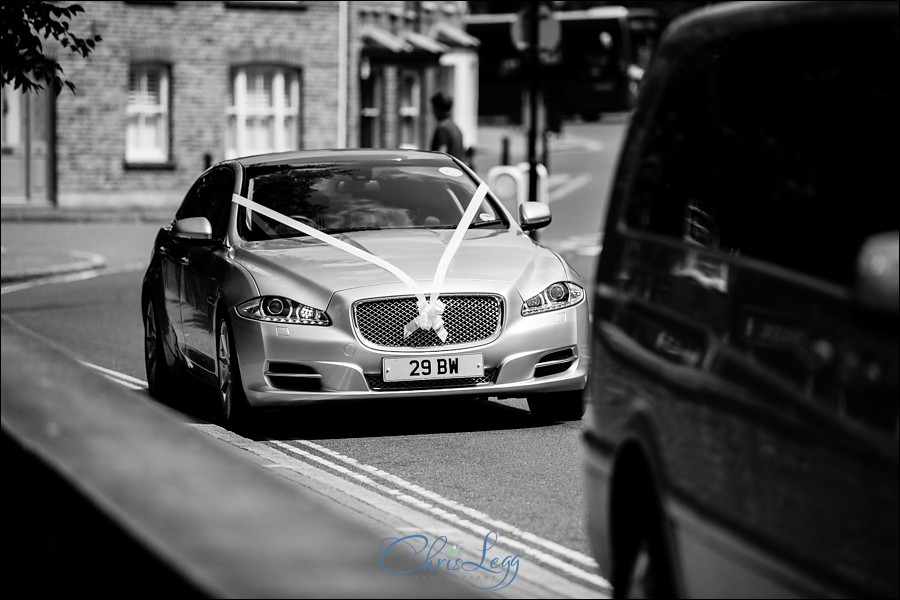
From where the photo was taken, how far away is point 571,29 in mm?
60875

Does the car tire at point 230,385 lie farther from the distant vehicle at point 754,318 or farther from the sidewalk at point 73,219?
the sidewalk at point 73,219

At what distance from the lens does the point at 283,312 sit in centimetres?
974

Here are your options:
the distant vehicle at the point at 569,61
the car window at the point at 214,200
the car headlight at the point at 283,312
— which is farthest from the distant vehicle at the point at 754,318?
the distant vehicle at the point at 569,61

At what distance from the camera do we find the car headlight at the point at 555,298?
32.7 ft

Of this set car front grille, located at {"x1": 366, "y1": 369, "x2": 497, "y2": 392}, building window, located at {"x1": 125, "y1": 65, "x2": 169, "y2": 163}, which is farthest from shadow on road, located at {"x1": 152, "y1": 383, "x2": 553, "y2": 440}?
building window, located at {"x1": 125, "y1": 65, "x2": 169, "y2": 163}

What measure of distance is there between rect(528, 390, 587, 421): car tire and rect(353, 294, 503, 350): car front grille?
0.67 metres

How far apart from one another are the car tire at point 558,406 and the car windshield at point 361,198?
4.04 ft

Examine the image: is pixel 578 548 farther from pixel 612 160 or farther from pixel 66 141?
pixel 612 160

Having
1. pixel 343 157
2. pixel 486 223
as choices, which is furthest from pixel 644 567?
pixel 343 157

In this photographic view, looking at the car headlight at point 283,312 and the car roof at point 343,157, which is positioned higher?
the car roof at point 343,157

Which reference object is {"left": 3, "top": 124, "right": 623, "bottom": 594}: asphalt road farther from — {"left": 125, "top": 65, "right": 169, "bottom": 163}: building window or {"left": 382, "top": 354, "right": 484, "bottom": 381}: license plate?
{"left": 125, "top": 65, "right": 169, "bottom": 163}: building window

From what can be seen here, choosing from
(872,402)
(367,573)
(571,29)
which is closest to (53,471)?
(367,573)

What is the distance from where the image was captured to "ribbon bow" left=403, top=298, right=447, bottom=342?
971 centimetres

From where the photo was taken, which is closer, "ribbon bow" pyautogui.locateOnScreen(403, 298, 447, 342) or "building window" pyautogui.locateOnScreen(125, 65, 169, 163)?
"ribbon bow" pyautogui.locateOnScreen(403, 298, 447, 342)
